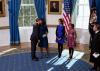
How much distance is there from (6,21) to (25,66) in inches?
181

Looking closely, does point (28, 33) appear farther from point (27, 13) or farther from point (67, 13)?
point (67, 13)

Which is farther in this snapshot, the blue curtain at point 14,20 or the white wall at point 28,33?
the white wall at point 28,33

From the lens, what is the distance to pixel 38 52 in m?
13.3

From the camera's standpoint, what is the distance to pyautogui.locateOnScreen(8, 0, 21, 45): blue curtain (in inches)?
579

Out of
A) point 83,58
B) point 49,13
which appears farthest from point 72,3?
point 83,58

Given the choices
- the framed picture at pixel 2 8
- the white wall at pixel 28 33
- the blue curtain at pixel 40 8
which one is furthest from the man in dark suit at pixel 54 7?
the framed picture at pixel 2 8

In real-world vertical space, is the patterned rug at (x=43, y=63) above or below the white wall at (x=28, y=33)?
below

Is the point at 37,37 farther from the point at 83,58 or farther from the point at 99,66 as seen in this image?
the point at 99,66

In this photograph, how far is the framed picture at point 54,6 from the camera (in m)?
15.4

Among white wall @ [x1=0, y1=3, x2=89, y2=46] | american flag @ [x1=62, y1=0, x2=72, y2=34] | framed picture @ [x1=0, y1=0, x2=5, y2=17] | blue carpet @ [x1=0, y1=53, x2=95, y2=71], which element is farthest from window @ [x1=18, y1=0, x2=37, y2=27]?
blue carpet @ [x1=0, y1=53, x2=95, y2=71]

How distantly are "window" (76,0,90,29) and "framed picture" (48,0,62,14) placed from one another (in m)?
1.01

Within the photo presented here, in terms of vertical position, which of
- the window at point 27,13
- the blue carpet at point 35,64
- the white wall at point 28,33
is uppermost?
the window at point 27,13

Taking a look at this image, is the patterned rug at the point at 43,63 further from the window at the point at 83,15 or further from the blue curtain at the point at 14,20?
the window at the point at 83,15

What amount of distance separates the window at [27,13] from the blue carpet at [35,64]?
3.50 m
